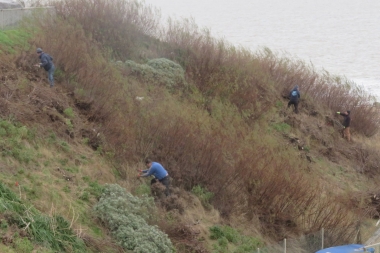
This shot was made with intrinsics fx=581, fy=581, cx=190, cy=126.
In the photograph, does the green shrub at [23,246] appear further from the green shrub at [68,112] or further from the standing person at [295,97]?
the standing person at [295,97]

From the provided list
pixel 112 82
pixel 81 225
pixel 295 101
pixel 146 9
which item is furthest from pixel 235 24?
pixel 81 225

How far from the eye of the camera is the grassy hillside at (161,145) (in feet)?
45.1

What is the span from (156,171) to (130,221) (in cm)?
239

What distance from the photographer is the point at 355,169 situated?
25.7 meters

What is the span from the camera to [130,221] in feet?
45.5

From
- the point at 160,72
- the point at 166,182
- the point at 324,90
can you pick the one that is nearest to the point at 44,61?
the point at 166,182

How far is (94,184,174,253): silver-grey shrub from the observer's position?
521 inches

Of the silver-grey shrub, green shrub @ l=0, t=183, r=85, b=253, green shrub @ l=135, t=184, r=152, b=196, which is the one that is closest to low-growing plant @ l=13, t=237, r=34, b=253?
green shrub @ l=0, t=183, r=85, b=253

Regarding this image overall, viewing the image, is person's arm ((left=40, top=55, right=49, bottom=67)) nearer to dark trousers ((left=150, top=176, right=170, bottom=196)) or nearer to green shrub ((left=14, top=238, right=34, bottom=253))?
dark trousers ((left=150, top=176, right=170, bottom=196))

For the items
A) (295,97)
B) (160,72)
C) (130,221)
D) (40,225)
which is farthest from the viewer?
(295,97)

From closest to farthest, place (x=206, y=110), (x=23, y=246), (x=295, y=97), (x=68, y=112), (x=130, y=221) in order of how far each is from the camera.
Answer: (x=23, y=246), (x=130, y=221), (x=68, y=112), (x=206, y=110), (x=295, y=97)

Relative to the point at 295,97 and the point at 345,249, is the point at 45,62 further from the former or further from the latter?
the point at 295,97

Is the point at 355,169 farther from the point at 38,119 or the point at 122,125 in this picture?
the point at 38,119

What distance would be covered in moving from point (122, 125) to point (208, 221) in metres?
4.40
